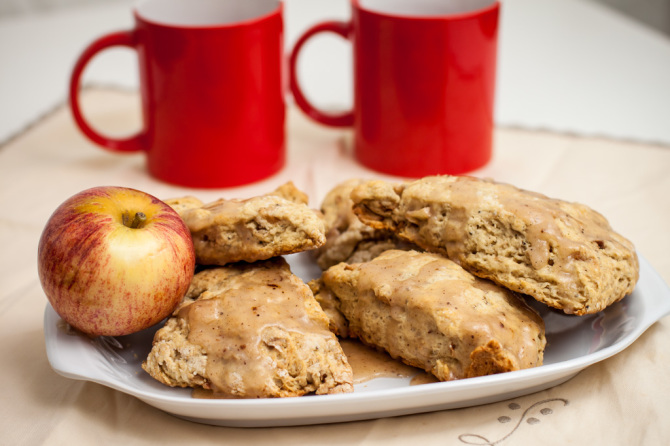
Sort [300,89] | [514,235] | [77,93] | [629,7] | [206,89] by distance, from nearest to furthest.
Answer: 1. [514,235]
2. [206,89]
3. [77,93]
4. [300,89]
5. [629,7]

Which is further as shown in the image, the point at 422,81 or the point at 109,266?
the point at 422,81

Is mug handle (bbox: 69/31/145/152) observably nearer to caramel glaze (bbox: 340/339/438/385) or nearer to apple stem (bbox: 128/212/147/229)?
apple stem (bbox: 128/212/147/229)

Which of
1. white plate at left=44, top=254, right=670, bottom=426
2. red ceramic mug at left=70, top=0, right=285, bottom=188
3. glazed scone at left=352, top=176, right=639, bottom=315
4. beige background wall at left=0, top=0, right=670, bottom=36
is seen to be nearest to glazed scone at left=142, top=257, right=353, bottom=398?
white plate at left=44, top=254, right=670, bottom=426

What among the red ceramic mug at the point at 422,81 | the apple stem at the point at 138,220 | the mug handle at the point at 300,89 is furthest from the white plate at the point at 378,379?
the mug handle at the point at 300,89

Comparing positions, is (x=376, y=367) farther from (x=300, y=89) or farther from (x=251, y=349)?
(x=300, y=89)

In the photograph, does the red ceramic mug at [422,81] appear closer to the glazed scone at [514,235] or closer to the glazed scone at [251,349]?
the glazed scone at [514,235]

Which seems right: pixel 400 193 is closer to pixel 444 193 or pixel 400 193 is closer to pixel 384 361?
pixel 444 193

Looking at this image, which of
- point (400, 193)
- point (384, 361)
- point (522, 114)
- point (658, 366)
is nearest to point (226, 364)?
point (384, 361)

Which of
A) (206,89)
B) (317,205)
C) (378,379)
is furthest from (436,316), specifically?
(206,89)
